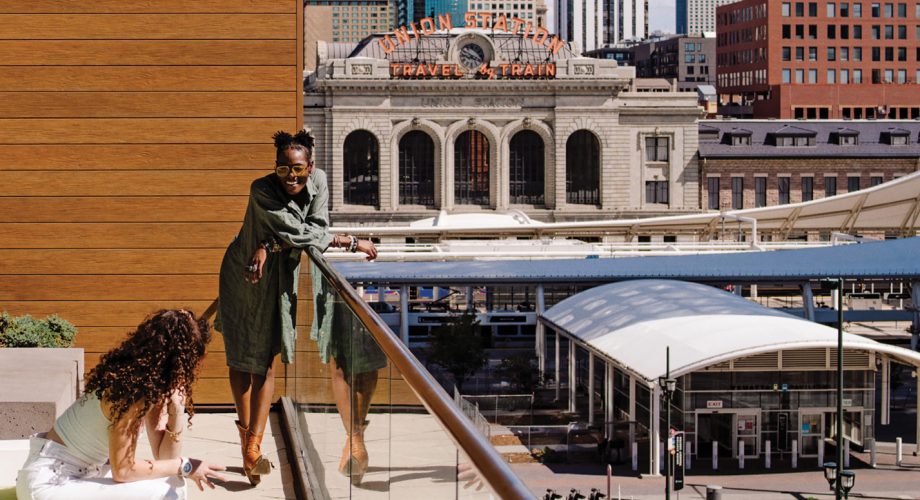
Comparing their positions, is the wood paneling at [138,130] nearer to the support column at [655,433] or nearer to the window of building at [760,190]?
the support column at [655,433]

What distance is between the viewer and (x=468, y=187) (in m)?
72.4

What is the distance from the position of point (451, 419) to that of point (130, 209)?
590 centimetres

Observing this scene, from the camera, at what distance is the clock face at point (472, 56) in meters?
69.7

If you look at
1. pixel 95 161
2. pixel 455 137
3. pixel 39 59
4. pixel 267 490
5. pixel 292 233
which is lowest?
pixel 267 490

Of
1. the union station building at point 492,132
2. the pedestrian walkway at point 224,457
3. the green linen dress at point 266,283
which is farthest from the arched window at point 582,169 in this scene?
the green linen dress at point 266,283

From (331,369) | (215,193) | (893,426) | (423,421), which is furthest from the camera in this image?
(893,426)

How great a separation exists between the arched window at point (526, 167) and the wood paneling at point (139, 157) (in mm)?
64416

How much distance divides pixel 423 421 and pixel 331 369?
1701mm

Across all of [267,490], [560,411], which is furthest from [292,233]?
[560,411]

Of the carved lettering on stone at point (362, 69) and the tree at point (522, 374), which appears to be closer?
the tree at point (522, 374)

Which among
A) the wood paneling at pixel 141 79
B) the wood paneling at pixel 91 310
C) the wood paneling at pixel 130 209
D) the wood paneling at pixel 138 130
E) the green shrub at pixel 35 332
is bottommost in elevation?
the green shrub at pixel 35 332

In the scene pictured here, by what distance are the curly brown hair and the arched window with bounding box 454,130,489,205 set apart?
67.8 metres

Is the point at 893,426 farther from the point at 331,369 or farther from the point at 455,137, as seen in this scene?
the point at 455,137

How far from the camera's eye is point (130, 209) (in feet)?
24.6
